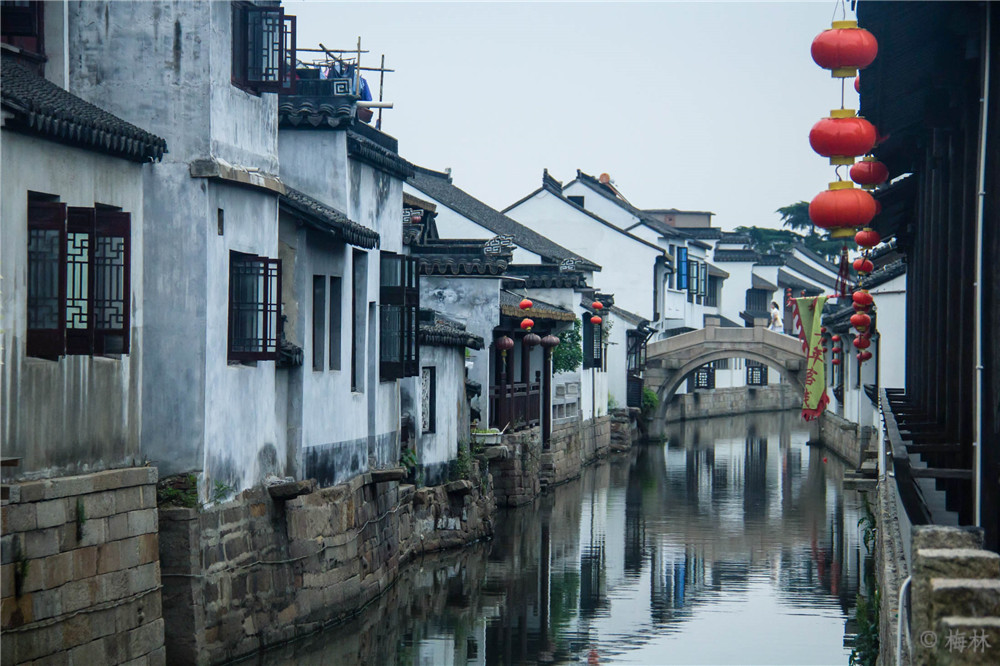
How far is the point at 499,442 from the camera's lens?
28016mm

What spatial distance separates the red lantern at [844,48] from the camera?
9898 mm

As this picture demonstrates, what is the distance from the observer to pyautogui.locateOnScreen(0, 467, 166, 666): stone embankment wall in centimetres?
1116

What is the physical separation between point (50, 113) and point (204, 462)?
4.08 meters

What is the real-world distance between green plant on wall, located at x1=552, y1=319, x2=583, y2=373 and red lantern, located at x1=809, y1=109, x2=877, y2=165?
27.5 metres

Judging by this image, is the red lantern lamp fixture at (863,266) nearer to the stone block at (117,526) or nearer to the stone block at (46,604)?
the stone block at (117,526)

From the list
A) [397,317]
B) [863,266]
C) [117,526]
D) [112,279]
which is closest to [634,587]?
[397,317]

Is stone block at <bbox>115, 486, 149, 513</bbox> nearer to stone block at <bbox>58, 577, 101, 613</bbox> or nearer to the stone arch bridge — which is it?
stone block at <bbox>58, 577, 101, 613</bbox>

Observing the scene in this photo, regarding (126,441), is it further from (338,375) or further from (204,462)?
(338,375)

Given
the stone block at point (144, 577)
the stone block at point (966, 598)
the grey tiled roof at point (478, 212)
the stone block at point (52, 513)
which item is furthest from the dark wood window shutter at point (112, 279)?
the grey tiled roof at point (478, 212)

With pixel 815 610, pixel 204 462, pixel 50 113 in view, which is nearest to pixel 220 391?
pixel 204 462

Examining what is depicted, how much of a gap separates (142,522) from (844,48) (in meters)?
7.68

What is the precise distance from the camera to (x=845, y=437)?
4209cm

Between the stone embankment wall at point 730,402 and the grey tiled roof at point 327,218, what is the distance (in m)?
40.7

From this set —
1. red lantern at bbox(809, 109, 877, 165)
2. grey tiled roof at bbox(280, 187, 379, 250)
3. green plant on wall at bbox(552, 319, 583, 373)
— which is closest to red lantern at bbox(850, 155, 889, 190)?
red lantern at bbox(809, 109, 877, 165)
